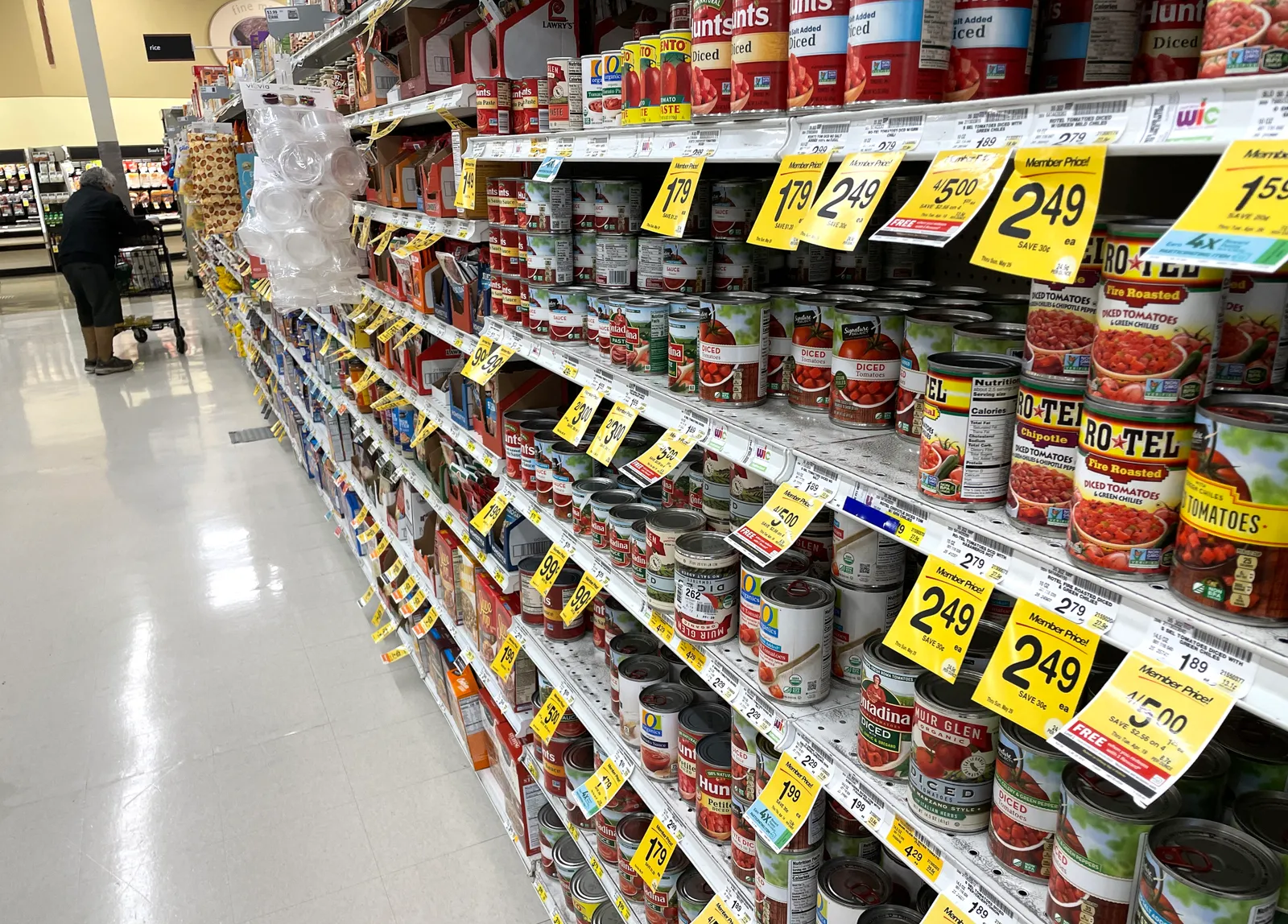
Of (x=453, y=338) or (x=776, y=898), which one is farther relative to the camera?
(x=453, y=338)

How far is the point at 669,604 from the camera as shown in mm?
1535

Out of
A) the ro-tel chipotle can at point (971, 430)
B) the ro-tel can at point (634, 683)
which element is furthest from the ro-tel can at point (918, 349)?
the ro-tel can at point (634, 683)

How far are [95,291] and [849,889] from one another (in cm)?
928

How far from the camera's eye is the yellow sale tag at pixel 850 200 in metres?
0.89

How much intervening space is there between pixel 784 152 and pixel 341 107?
126 inches

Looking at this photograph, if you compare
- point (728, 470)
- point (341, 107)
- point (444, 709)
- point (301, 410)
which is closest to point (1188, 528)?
point (728, 470)

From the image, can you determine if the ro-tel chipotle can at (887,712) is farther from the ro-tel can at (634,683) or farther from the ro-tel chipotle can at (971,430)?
the ro-tel can at (634,683)

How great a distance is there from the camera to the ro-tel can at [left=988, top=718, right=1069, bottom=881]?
2.95ft

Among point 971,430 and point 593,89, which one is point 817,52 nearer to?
point 971,430

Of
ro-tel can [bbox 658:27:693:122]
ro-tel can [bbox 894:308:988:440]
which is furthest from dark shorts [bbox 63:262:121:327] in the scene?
ro-tel can [bbox 894:308:988:440]

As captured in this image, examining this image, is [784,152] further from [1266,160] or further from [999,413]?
[1266,160]

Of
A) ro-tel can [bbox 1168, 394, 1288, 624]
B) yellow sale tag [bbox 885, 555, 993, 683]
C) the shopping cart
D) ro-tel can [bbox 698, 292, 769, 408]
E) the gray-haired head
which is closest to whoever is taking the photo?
ro-tel can [bbox 1168, 394, 1288, 624]

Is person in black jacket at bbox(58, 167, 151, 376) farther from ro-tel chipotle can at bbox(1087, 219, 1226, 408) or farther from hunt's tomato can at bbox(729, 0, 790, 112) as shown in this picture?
ro-tel chipotle can at bbox(1087, 219, 1226, 408)

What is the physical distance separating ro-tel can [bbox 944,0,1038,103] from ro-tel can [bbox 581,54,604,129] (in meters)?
0.80
